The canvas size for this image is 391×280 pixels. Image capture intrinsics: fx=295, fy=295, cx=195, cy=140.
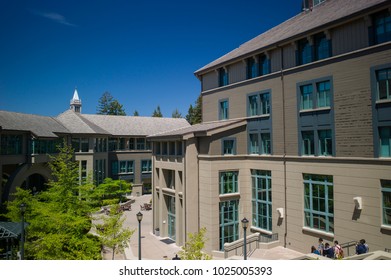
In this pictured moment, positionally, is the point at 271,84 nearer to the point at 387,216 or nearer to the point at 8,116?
the point at 387,216

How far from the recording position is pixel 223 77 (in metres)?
13.6

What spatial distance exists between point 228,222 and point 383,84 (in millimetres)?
8364

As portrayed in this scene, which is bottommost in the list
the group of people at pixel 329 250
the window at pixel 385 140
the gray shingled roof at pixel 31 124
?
the group of people at pixel 329 250

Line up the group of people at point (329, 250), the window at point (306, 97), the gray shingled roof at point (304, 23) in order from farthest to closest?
1. the window at point (306, 97)
2. the gray shingled roof at point (304, 23)
3. the group of people at point (329, 250)

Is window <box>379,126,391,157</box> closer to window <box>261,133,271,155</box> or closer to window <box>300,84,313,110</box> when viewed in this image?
window <box>300,84,313,110</box>

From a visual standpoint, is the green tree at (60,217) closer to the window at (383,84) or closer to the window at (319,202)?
the window at (319,202)

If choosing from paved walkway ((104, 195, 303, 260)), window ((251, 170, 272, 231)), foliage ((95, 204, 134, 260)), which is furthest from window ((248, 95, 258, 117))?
foliage ((95, 204, 134, 260))

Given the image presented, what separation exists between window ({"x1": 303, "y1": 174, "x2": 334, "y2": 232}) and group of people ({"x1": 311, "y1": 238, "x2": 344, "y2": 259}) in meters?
0.55

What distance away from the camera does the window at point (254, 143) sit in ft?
41.5

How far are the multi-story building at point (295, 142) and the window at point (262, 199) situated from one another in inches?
1.7

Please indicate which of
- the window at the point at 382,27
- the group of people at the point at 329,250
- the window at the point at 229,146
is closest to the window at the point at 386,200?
the group of people at the point at 329,250

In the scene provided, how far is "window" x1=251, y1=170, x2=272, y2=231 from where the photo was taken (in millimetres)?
12023

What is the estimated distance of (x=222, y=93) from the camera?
13531mm

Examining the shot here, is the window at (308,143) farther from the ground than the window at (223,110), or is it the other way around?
the window at (223,110)
